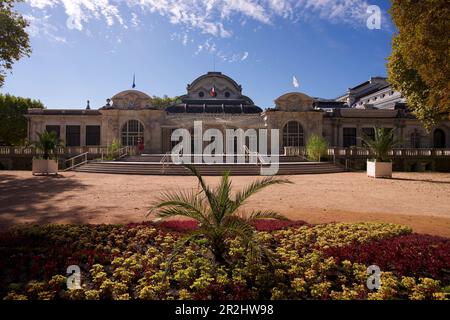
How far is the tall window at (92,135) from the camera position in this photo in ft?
104

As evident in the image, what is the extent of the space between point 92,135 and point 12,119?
41.5 feet

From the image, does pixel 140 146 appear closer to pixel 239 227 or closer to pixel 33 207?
pixel 33 207

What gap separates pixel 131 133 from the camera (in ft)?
100

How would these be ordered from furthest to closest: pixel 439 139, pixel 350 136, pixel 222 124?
1. pixel 439 139
2. pixel 350 136
3. pixel 222 124

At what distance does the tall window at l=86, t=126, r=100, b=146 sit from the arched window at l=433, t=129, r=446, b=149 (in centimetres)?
4076

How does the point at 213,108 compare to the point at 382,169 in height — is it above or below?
above

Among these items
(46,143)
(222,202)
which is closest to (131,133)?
(46,143)

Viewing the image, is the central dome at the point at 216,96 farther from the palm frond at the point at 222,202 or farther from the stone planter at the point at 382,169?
the palm frond at the point at 222,202

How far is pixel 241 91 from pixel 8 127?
3258 cm

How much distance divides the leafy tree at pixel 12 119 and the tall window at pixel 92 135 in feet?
37.1

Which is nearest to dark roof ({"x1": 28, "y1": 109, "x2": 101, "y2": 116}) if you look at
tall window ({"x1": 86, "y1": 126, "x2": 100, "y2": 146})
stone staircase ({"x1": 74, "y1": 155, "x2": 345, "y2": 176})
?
tall window ({"x1": 86, "y1": 126, "x2": 100, "y2": 146})

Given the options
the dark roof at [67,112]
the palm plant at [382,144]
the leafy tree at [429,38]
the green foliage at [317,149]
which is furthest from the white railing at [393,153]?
the dark roof at [67,112]
